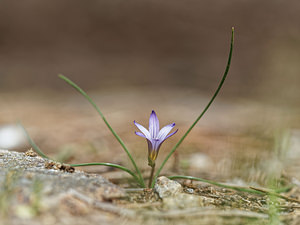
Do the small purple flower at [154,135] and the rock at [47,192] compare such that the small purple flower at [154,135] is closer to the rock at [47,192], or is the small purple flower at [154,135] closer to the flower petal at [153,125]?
the flower petal at [153,125]

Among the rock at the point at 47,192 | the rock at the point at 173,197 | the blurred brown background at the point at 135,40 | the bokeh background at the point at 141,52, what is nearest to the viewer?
the rock at the point at 47,192

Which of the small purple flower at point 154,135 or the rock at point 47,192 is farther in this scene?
the small purple flower at point 154,135

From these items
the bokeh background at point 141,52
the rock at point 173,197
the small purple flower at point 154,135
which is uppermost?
the bokeh background at point 141,52

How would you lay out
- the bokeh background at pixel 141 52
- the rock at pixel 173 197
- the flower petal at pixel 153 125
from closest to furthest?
1. the rock at pixel 173 197
2. the flower petal at pixel 153 125
3. the bokeh background at pixel 141 52

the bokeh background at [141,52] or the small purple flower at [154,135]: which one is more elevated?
the bokeh background at [141,52]

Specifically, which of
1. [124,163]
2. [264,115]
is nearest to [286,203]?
[124,163]

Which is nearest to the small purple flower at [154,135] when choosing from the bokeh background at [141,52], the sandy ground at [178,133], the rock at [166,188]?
the rock at [166,188]

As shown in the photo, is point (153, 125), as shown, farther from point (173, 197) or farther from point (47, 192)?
point (47, 192)
